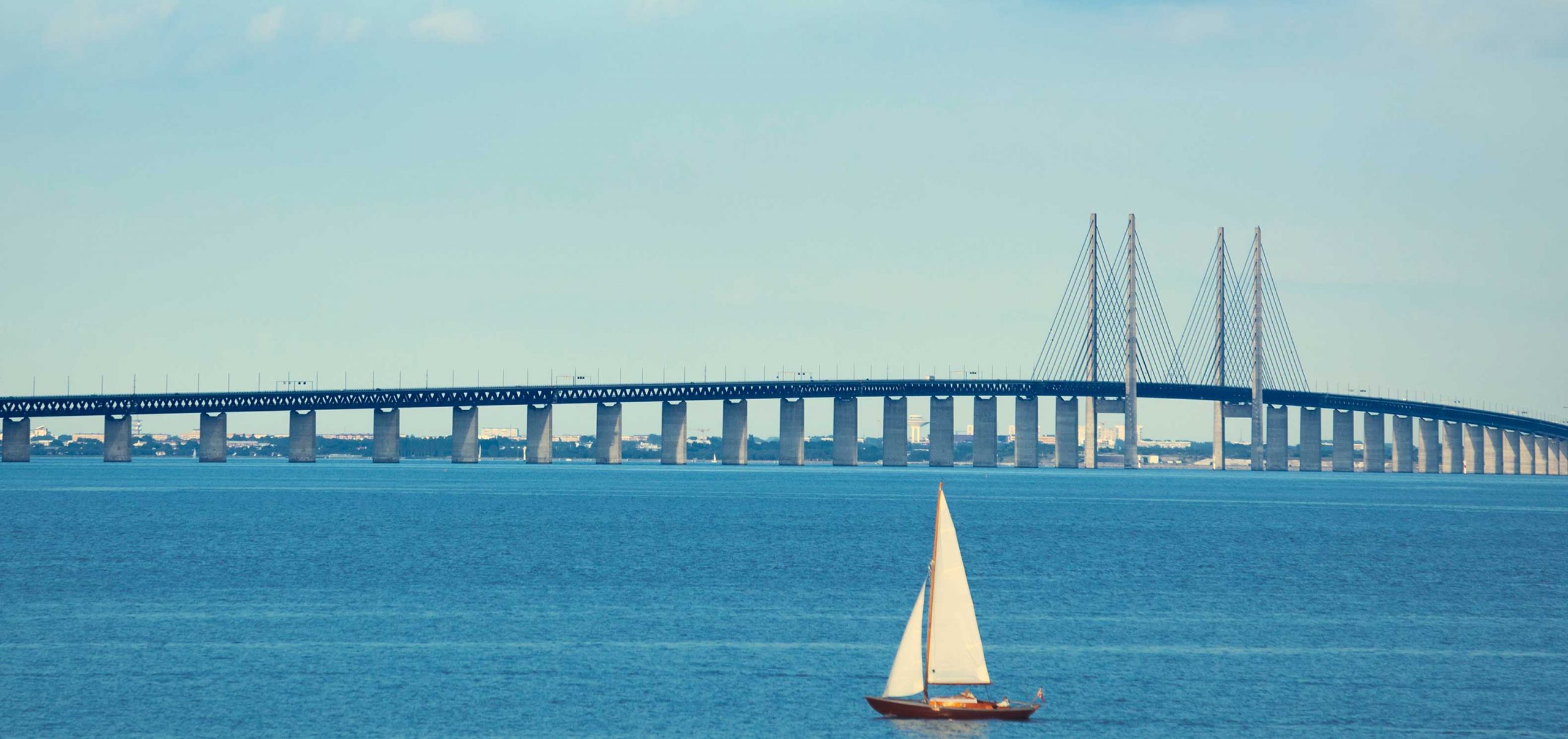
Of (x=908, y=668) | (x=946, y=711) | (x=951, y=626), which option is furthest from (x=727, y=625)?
(x=951, y=626)

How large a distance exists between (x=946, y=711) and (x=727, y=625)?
48.4 ft

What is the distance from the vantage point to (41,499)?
121 metres

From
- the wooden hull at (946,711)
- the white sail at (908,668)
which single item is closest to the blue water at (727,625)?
the wooden hull at (946,711)

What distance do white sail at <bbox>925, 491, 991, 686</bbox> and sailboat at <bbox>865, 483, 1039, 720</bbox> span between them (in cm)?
1

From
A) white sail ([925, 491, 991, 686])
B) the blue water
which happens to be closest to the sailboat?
white sail ([925, 491, 991, 686])

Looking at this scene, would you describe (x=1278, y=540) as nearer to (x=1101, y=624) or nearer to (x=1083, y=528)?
(x=1083, y=528)

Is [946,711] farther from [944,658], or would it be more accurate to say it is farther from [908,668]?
[908,668]

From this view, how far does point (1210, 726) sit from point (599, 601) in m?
24.7

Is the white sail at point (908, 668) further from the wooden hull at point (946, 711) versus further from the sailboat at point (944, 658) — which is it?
the wooden hull at point (946, 711)

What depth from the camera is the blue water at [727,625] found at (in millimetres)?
37031

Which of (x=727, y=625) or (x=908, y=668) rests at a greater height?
(x=908, y=668)

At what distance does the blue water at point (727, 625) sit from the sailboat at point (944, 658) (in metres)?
0.49

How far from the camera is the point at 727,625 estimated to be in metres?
50.2

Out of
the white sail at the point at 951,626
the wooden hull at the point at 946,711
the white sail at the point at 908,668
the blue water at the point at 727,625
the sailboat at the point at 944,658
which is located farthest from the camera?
the blue water at the point at 727,625
